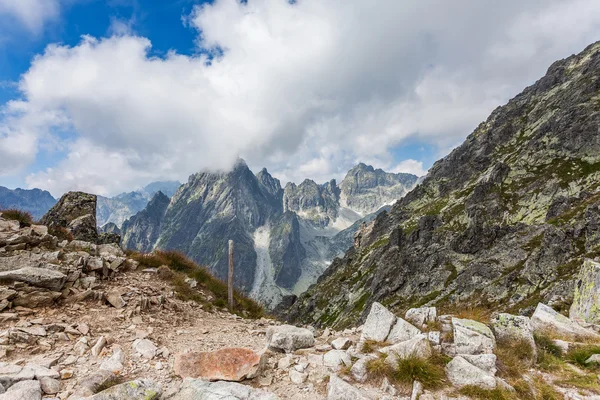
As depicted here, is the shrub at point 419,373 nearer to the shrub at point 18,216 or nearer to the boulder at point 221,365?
the boulder at point 221,365

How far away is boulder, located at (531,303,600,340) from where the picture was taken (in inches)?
403

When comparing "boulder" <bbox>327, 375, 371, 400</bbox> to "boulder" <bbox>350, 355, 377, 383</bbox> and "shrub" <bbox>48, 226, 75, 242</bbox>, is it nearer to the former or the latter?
"boulder" <bbox>350, 355, 377, 383</bbox>

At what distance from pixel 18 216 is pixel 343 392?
24.6m

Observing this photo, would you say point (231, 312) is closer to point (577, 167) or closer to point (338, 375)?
point (338, 375)

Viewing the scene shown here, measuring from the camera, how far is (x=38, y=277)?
39.4ft

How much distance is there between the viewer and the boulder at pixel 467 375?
688 cm

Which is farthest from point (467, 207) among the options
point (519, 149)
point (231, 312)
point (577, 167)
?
point (231, 312)

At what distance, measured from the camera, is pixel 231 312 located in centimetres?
1916

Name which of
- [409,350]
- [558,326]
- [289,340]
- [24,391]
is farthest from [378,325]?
[24,391]

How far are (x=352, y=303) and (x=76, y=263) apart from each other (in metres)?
132

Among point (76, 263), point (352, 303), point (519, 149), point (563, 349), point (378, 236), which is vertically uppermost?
point (519, 149)

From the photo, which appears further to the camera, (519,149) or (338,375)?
(519,149)

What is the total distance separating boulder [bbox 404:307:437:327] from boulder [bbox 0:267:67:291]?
49.8 ft

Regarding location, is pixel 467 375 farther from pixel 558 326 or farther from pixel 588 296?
pixel 588 296
